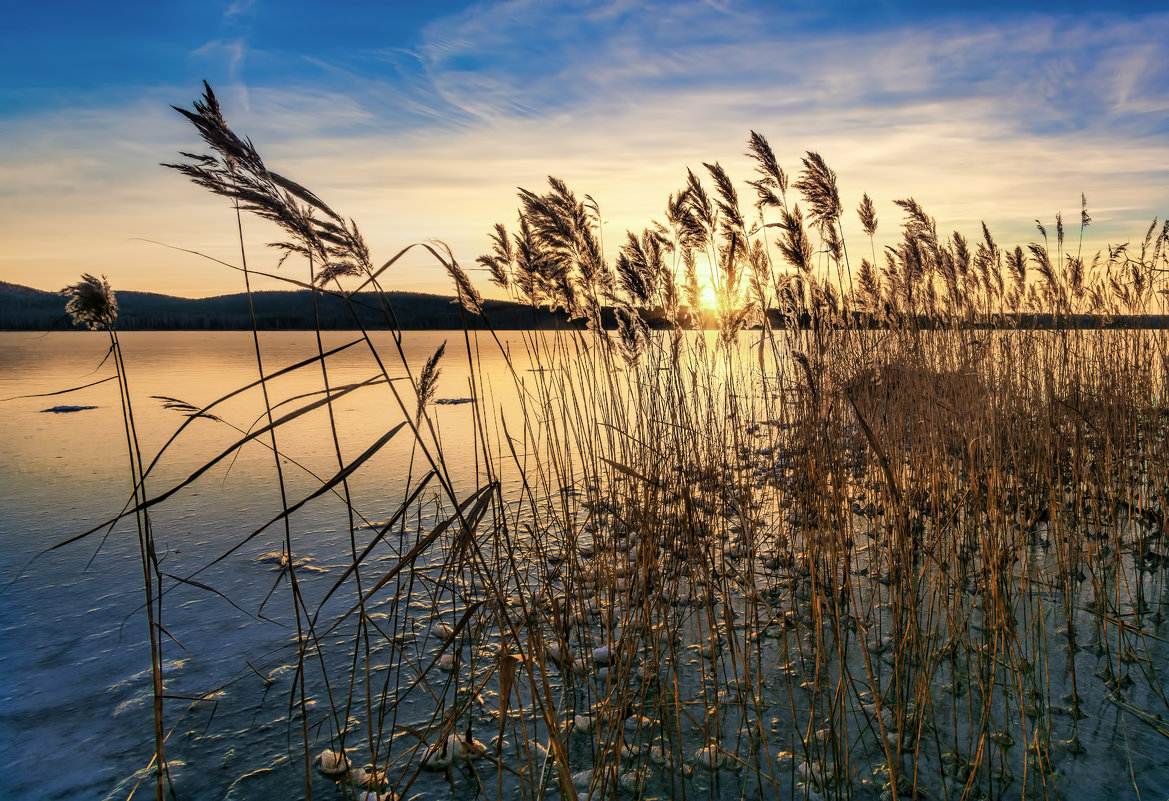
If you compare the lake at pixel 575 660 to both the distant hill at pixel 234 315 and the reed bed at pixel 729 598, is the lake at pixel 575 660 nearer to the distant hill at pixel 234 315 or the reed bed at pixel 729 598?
the reed bed at pixel 729 598

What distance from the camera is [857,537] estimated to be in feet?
13.7

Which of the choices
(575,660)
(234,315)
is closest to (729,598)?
(575,660)

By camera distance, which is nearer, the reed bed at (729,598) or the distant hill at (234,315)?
the reed bed at (729,598)

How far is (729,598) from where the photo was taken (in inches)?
125

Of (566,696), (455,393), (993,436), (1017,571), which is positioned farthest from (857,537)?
(455,393)

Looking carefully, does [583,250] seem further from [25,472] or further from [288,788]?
[25,472]

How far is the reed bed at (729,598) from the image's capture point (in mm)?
1869

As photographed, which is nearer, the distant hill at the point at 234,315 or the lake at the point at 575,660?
the lake at the point at 575,660

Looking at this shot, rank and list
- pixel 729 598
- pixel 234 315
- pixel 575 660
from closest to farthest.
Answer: pixel 575 660 → pixel 729 598 → pixel 234 315

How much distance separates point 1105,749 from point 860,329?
4448 mm

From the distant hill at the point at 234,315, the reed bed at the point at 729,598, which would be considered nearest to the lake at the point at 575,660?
the reed bed at the point at 729,598

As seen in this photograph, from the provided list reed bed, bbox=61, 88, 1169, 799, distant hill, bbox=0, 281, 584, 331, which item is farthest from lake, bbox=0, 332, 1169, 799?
distant hill, bbox=0, 281, 584, 331

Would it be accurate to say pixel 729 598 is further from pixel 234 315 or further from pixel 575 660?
pixel 234 315

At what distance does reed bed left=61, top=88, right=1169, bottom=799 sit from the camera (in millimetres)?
1869
